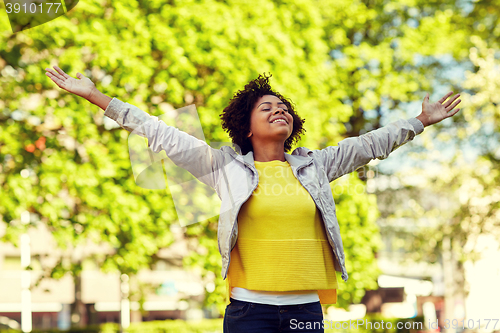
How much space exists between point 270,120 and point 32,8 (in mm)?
5520

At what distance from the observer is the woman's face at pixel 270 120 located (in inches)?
90.3

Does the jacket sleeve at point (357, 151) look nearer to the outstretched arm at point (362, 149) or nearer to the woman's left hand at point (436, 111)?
the outstretched arm at point (362, 149)

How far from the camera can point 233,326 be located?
80.8 inches

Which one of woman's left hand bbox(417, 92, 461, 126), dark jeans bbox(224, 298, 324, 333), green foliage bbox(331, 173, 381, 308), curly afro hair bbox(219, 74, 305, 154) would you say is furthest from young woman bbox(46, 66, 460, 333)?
green foliage bbox(331, 173, 381, 308)

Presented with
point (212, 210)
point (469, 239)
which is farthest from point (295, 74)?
point (469, 239)

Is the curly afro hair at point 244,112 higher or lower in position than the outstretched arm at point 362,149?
higher

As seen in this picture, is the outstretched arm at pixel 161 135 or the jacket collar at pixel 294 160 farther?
the jacket collar at pixel 294 160

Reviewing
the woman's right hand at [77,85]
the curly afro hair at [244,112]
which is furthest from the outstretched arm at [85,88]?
the curly afro hair at [244,112]

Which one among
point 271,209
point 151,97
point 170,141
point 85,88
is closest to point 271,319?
point 271,209

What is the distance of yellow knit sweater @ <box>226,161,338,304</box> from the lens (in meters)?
2.02

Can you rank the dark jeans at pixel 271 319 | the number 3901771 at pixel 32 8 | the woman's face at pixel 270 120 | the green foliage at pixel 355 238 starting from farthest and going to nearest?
the green foliage at pixel 355 238, the number 3901771 at pixel 32 8, the woman's face at pixel 270 120, the dark jeans at pixel 271 319

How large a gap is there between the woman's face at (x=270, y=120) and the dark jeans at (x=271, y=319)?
2.60ft

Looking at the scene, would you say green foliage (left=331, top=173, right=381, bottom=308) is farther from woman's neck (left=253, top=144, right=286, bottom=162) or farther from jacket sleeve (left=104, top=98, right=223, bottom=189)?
jacket sleeve (left=104, top=98, right=223, bottom=189)

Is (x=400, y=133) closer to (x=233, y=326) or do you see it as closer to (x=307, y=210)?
(x=307, y=210)
